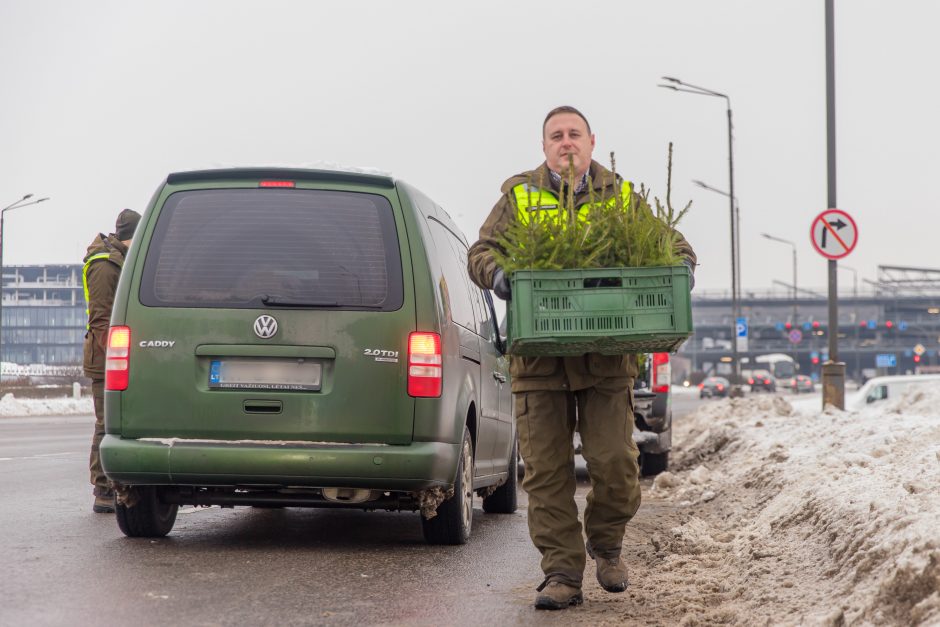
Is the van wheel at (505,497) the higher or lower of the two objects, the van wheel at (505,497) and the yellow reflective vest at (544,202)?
the lower

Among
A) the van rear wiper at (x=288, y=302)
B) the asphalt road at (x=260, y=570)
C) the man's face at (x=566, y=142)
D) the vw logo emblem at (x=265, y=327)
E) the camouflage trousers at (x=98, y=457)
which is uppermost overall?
the man's face at (x=566, y=142)

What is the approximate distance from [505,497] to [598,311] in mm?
4772

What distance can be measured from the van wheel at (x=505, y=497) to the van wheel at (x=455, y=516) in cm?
219

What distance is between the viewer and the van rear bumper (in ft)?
21.4

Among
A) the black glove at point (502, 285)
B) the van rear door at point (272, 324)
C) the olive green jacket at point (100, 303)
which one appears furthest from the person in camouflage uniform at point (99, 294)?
the black glove at point (502, 285)

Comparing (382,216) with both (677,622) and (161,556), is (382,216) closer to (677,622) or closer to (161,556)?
(161,556)

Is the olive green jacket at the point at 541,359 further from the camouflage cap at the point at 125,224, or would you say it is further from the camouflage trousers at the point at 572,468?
the camouflage cap at the point at 125,224

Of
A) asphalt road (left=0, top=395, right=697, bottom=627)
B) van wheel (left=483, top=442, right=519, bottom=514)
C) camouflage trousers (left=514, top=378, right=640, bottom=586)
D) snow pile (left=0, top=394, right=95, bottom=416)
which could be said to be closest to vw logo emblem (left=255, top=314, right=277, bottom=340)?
asphalt road (left=0, top=395, right=697, bottom=627)

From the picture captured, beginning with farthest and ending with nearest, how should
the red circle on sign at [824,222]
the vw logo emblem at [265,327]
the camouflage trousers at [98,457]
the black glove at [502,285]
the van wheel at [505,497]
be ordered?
1. the red circle on sign at [824,222]
2. the van wheel at [505,497]
3. the camouflage trousers at [98,457]
4. the vw logo emblem at [265,327]
5. the black glove at [502,285]

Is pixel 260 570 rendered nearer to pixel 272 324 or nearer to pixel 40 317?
pixel 272 324

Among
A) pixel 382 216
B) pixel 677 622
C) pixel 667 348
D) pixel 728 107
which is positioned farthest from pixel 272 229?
pixel 728 107

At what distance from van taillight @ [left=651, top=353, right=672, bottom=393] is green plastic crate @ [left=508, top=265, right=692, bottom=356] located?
859 cm

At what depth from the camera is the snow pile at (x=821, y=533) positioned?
437 centimetres

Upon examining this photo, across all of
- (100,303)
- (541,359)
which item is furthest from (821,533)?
(100,303)
